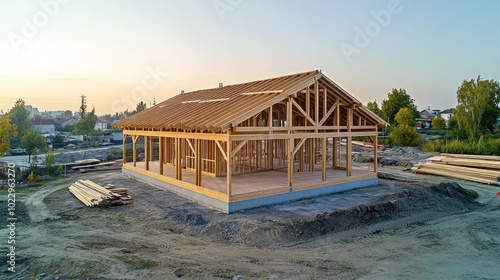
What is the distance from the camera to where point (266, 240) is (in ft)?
28.7

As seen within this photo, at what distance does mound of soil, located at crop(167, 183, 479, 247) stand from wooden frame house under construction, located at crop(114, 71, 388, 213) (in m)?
1.45

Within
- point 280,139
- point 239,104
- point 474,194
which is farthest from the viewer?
point 280,139

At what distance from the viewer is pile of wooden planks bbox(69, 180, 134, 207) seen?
12141mm

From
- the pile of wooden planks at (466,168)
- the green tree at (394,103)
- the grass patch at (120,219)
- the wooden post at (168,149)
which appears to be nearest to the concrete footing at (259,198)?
the grass patch at (120,219)

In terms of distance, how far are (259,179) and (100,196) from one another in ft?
20.6

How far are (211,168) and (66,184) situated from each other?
761cm

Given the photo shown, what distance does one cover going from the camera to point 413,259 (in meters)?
7.62

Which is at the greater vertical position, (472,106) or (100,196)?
(472,106)

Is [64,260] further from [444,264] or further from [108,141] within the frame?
[108,141]

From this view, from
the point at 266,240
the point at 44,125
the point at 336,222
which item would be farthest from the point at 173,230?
the point at 44,125

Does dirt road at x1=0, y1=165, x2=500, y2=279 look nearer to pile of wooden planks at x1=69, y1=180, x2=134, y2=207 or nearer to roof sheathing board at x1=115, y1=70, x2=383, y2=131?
pile of wooden planks at x1=69, y1=180, x2=134, y2=207

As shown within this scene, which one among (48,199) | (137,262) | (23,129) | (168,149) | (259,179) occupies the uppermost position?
(23,129)

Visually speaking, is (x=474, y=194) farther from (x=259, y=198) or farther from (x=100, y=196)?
(x=100, y=196)

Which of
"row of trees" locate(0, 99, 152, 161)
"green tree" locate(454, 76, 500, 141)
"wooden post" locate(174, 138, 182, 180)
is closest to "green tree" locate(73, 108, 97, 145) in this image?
"row of trees" locate(0, 99, 152, 161)
